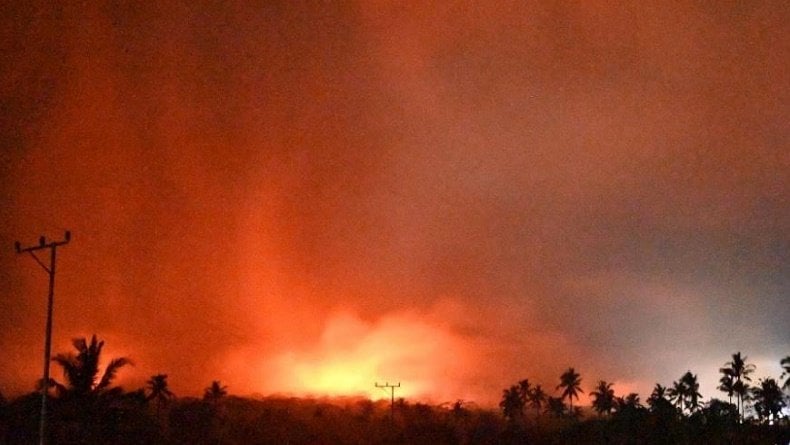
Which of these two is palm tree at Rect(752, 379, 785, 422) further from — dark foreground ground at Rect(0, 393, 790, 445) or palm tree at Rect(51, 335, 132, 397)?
palm tree at Rect(51, 335, 132, 397)

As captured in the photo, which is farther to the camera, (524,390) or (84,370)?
(524,390)

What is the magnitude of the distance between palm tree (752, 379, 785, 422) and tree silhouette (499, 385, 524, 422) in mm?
37138

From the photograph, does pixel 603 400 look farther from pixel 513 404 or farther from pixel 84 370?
pixel 84 370

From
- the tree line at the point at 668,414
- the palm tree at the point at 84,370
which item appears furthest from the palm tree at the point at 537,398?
the palm tree at the point at 84,370

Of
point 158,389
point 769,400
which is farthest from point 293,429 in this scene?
point 769,400

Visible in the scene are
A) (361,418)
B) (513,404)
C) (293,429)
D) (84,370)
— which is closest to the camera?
(84,370)

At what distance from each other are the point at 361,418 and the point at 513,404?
111 ft

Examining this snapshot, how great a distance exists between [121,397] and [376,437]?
35793mm

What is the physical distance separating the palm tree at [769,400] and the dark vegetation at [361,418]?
106 mm

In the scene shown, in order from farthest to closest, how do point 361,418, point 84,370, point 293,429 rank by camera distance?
point 361,418, point 293,429, point 84,370

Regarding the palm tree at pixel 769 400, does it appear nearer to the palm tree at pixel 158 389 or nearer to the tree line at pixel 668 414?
the tree line at pixel 668 414

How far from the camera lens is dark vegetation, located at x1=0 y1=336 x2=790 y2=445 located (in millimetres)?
39375

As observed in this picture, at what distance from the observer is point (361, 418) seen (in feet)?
328

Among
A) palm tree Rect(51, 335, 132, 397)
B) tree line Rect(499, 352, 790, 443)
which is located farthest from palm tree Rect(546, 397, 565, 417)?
palm tree Rect(51, 335, 132, 397)
